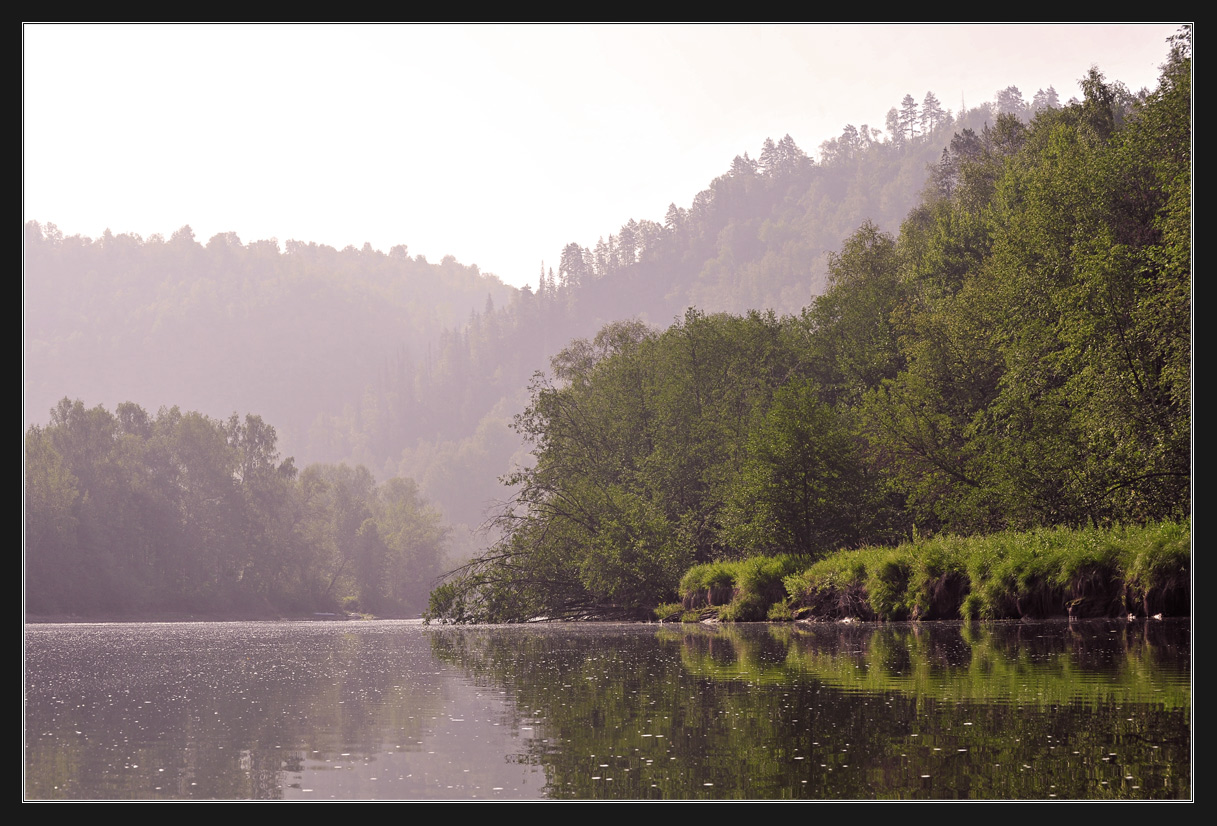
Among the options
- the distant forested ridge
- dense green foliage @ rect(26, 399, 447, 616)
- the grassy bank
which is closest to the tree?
the distant forested ridge

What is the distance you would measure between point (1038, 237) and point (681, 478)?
73.1 feet

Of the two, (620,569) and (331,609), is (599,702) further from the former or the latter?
(331,609)

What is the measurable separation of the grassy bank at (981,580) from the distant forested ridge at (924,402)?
9.98 ft

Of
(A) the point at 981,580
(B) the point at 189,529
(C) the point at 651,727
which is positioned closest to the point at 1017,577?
(A) the point at 981,580

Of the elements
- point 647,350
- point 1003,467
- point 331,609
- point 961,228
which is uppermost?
point 961,228

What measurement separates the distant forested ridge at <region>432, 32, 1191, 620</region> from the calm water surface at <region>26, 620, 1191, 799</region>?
13069mm

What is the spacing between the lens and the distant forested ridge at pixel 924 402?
3209cm

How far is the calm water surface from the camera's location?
8.51 metres

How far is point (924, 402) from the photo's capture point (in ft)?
155

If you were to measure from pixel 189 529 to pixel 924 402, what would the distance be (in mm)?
98814

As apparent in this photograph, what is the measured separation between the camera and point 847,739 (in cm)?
1010

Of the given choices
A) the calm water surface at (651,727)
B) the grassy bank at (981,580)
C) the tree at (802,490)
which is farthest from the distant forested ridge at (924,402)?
the calm water surface at (651,727)

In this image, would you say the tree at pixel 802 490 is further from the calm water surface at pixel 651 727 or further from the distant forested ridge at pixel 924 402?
the calm water surface at pixel 651 727

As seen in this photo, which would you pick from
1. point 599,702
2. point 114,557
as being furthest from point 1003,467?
point 114,557
